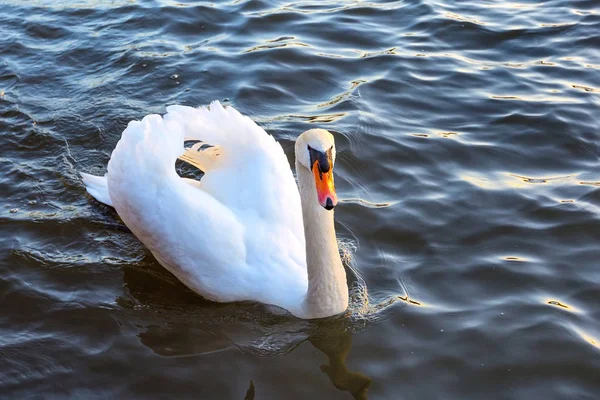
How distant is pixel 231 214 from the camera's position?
6.11m

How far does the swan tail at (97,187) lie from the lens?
23.3ft

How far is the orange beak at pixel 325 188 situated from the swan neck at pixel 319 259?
27 centimetres

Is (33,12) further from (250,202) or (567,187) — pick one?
(567,187)

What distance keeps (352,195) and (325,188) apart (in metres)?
2.42

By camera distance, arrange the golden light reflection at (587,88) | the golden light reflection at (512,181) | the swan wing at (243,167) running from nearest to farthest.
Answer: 1. the swan wing at (243,167)
2. the golden light reflection at (512,181)
3. the golden light reflection at (587,88)

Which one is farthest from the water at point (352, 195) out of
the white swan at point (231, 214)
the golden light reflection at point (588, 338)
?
the white swan at point (231, 214)

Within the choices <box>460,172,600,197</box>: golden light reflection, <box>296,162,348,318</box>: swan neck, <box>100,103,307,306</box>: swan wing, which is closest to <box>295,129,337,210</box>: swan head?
<box>296,162,348,318</box>: swan neck

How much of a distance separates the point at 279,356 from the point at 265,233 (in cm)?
94

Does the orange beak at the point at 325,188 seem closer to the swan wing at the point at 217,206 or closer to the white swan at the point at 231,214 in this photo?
the white swan at the point at 231,214

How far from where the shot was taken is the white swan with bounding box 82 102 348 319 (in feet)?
18.5

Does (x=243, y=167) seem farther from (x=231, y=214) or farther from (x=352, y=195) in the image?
(x=352, y=195)

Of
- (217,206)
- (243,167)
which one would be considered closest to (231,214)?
(217,206)

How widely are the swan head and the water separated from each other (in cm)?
123

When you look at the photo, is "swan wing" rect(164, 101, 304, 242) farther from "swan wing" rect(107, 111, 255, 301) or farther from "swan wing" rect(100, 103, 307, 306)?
"swan wing" rect(107, 111, 255, 301)
